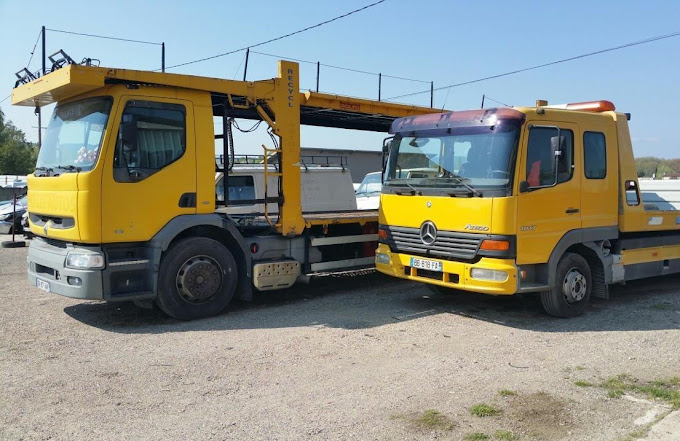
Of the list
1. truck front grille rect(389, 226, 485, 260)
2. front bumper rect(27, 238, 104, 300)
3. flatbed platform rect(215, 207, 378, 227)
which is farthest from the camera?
flatbed platform rect(215, 207, 378, 227)

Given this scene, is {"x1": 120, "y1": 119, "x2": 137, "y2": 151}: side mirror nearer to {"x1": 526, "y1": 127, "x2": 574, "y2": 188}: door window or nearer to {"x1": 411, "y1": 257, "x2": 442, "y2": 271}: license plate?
{"x1": 411, "y1": 257, "x2": 442, "y2": 271}: license plate

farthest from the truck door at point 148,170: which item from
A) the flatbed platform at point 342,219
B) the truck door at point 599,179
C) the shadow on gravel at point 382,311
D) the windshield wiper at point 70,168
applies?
the truck door at point 599,179

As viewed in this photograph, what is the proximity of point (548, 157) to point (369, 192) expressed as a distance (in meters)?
7.24

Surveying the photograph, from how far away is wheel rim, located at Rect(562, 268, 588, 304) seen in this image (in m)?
7.75

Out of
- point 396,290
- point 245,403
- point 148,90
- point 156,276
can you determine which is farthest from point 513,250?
point 148,90

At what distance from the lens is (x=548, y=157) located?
734cm

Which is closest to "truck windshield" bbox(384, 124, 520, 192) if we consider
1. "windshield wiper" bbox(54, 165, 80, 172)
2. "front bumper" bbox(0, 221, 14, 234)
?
"windshield wiper" bbox(54, 165, 80, 172)

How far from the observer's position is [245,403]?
15.9ft

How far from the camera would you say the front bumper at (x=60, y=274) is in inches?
269

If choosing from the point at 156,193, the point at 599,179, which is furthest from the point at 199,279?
the point at 599,179

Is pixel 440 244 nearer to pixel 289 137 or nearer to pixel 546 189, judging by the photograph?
pixel 546 189

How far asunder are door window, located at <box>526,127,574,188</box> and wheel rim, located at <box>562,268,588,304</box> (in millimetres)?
1292

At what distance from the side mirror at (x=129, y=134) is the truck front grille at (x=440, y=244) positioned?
3.65 meters

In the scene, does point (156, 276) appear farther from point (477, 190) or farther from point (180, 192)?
point (477, 190)
